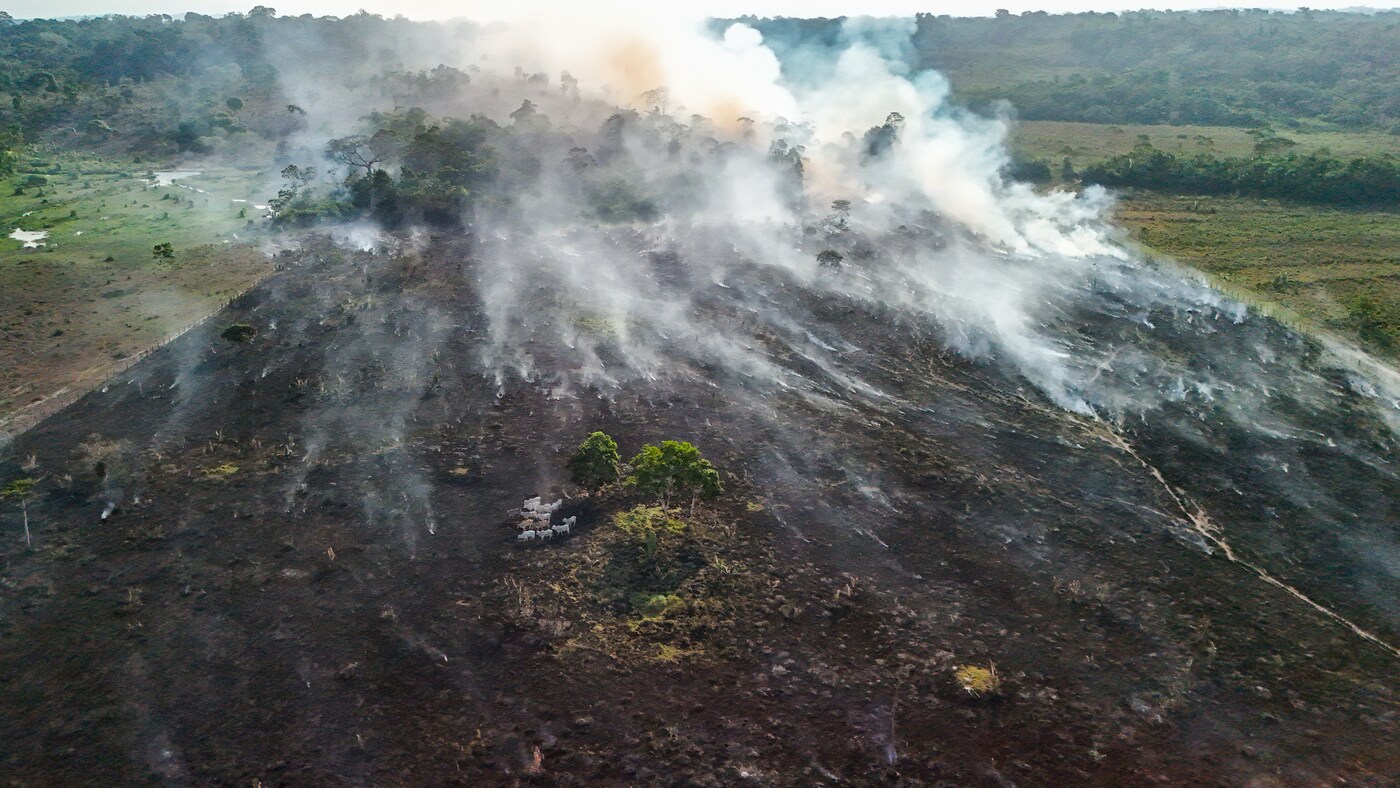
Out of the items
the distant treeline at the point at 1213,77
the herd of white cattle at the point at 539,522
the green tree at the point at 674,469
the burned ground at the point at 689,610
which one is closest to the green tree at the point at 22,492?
the burned ground at the point at 689,610

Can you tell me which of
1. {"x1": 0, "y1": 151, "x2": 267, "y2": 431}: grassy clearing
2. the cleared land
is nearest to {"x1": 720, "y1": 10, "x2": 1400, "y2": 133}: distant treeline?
the cleared land

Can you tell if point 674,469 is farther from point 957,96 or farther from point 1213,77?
point 1213,77

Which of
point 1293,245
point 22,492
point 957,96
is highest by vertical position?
point 957,96

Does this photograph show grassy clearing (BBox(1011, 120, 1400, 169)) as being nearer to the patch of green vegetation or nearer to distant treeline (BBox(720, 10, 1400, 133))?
distant treeline (BBox(720, 10, 1400, 133))

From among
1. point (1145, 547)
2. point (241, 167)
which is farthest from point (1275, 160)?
point (241, 167)

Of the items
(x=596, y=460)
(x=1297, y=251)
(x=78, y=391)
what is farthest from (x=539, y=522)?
(x=1297, y=251)

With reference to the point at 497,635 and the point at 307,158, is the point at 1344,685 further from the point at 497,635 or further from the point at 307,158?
the point at 307,158

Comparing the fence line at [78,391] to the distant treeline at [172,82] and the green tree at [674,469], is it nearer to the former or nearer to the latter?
the green tree at [674,469]
